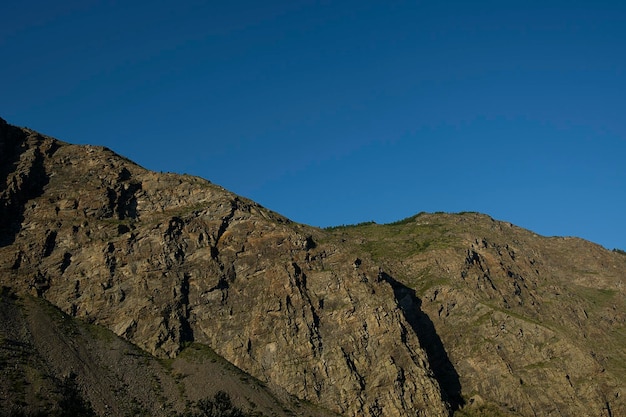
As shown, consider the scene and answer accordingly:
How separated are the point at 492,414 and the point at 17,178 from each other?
122468 millimetres

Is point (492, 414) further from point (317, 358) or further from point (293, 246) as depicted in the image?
point (293, 246)

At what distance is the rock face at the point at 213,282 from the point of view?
417ft

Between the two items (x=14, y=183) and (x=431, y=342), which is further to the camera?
(x=431, y=342)

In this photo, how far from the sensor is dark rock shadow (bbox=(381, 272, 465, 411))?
137m

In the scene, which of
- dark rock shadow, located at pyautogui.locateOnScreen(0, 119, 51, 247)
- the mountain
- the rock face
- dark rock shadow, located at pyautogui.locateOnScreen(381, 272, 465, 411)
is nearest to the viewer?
the mountain

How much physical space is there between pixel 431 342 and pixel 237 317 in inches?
1884

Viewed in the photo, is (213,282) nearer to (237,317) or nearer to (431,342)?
(237,317)

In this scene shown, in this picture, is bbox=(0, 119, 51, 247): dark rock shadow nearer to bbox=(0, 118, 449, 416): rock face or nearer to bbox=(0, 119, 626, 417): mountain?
bbox=(0, 118, 449, 416): rock face

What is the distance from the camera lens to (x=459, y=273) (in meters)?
166

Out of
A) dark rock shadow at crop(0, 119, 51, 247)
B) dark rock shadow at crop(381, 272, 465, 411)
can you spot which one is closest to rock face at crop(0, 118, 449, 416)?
dark rock shadow at crop(0, 119, 51, 247)

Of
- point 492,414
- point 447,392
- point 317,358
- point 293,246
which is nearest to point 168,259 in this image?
point 293,246

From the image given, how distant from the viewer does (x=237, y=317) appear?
137625 mm

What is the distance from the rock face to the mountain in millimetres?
393

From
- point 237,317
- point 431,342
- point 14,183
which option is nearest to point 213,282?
point 237,317
